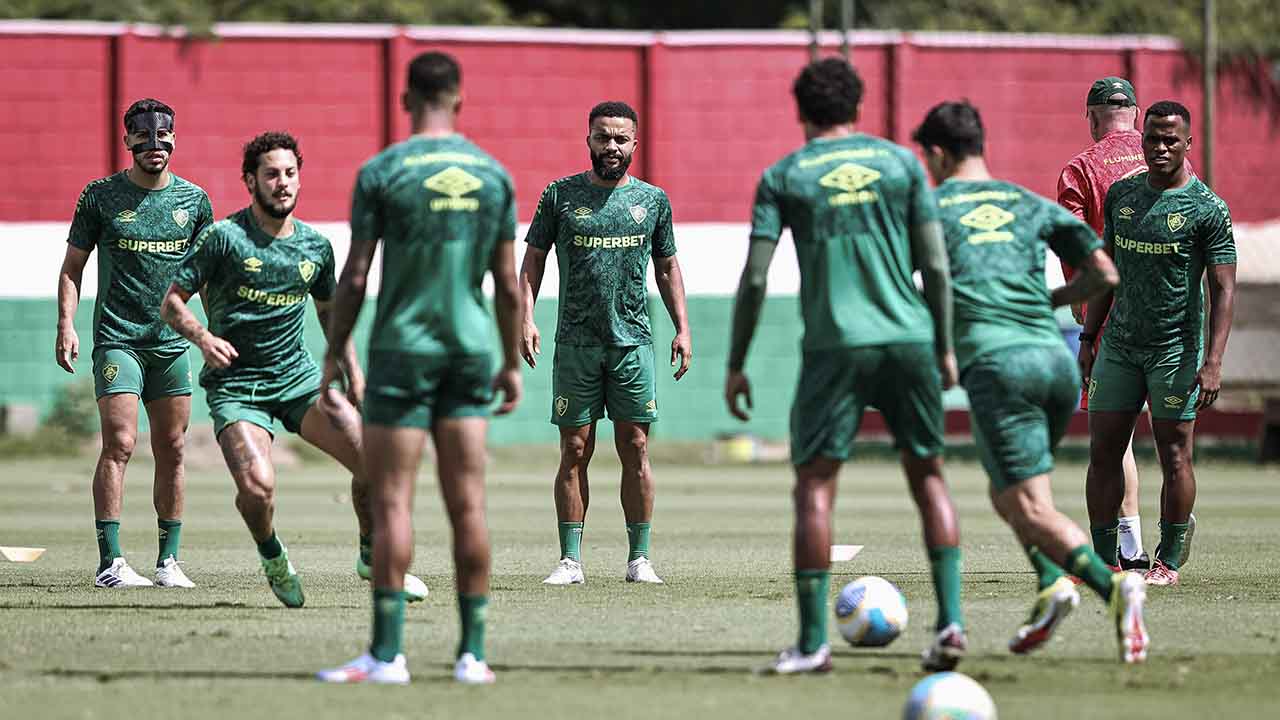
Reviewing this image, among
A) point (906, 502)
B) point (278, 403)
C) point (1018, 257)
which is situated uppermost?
point (1018, 257)

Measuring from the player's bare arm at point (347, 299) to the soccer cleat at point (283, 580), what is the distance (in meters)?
1.83

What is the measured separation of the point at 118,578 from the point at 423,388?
3.97m

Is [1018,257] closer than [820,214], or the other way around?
[820,214]

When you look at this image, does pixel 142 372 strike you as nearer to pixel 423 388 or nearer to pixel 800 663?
pixel 423 388

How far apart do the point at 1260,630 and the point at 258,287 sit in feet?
15.9

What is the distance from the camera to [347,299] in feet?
24.9

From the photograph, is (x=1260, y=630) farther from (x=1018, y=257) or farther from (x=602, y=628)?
(x=602, y=628)

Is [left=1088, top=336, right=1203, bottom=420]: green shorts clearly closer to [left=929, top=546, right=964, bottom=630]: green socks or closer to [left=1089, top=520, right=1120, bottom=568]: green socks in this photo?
[left=1089, top=520, right=1120, bottom=568]: green socks

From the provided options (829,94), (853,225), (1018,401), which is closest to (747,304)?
(853,225)

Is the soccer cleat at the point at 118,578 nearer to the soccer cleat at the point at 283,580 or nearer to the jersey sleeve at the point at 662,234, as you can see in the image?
the soccer cleat at the point at 283,580

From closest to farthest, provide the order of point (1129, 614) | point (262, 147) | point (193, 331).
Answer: point (1129, 614)
point (193, 331)
point (262, 147)

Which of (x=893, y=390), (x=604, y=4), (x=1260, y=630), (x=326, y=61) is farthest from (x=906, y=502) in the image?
(x=604, y=4)

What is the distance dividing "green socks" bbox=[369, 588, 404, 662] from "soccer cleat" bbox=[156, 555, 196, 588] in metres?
3.64

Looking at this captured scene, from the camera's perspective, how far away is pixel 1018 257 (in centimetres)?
819
